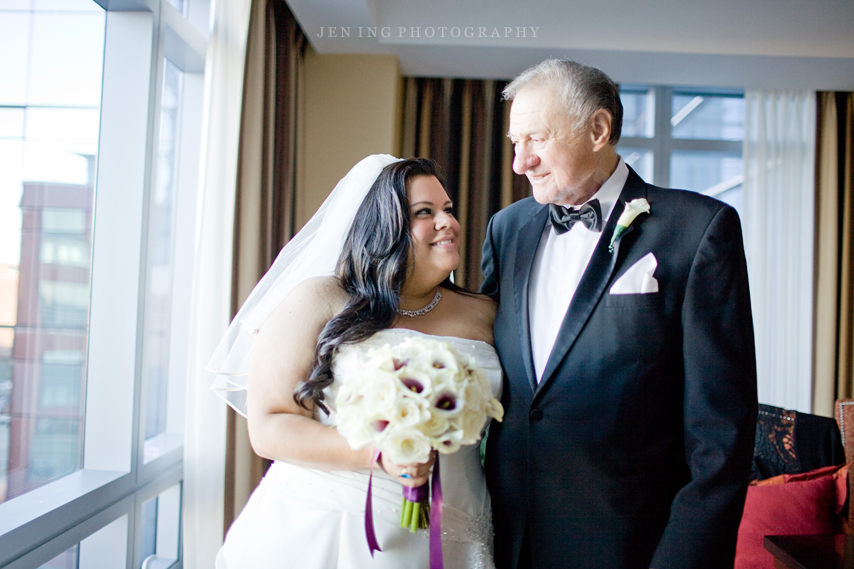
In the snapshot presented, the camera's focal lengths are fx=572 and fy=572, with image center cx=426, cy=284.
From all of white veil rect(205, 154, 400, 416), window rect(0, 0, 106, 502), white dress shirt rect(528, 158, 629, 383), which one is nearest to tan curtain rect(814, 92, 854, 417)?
white dress shirt rect(528, 158, 629, 383)

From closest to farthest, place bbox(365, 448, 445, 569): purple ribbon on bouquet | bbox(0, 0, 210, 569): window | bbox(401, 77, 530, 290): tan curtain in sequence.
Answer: bbox(365, 448, 445, 569): purple ribbon on bouquet → bbox(0, 0, 210, 569): window → bbox(401, 77, 530, 290): tan curtain

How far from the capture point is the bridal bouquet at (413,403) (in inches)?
43.1

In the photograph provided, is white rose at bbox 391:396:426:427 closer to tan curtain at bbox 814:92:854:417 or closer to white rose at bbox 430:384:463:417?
white rose at bbox 430:384:463:417

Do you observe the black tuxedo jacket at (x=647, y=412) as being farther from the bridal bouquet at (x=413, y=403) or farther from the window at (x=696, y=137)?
the window at (x=696, y=137)

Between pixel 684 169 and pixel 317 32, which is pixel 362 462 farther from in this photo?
pixel 684 169

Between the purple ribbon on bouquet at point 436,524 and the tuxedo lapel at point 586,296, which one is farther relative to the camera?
the tuxedo lapel at point 586,296

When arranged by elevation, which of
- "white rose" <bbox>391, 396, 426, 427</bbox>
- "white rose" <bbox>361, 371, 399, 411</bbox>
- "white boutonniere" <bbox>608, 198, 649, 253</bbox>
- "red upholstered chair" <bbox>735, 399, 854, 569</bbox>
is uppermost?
"white boutonniere" <bbox>608, 198, 649, 253</bbox>

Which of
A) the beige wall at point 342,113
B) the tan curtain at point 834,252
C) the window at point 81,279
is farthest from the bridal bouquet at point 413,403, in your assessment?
the tan curtain at point 834,252

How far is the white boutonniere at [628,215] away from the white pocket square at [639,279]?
79 millimetres

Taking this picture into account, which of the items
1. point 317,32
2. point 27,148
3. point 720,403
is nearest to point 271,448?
point 720,403

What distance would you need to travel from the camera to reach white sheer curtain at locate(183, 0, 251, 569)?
8.41ft

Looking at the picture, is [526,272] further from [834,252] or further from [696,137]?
[834,252]

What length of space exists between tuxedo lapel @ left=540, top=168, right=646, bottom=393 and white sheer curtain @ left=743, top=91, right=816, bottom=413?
392 centimetres

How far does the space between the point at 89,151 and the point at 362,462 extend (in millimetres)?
1802
